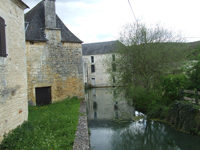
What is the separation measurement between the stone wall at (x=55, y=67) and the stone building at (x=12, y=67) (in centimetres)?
410

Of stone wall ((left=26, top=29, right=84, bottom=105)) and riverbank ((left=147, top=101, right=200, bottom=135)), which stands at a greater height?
stone wall ((left=26, top=29, right=84, bottom=105))

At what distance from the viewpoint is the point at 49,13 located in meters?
11.3

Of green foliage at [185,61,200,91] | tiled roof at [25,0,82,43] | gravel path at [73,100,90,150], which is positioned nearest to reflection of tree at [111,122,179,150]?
gravel path at [73,100,90,150]

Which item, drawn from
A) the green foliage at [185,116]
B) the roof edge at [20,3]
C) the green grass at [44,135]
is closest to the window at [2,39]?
the roof edge at [20,3]

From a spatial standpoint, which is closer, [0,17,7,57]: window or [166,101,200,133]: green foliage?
[0,17,7,57]: window

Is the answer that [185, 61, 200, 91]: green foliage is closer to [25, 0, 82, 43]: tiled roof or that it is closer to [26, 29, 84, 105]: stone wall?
[26, 29, 84, 105]: stone wall

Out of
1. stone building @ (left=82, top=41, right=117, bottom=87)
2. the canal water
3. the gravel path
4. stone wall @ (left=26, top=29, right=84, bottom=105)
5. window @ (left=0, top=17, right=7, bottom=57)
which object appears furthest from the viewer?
stone building @ (left=82, top=41, right=117, bottom=87)

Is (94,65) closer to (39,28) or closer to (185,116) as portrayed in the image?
(39,28)

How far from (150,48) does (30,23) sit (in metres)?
7.46

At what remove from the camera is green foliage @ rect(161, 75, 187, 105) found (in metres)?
9.37

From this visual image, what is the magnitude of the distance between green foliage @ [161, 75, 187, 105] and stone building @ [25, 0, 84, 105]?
5.40 meters

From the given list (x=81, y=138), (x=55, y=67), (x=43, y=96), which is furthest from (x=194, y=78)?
(x=43, y=96)

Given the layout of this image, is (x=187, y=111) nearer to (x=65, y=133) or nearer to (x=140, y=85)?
(x=140, y=85)

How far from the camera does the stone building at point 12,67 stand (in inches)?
189
